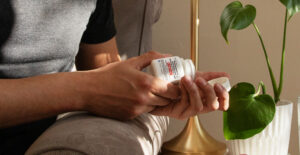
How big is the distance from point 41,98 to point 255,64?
1.27 metres

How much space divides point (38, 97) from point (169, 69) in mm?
264

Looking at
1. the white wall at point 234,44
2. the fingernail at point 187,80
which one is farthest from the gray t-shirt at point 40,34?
the white wall at point 234,44

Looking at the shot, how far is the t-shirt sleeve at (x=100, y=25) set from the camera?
1.12 m

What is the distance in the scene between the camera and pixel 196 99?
848mm

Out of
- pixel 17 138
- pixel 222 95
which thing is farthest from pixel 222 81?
pixel 17 138

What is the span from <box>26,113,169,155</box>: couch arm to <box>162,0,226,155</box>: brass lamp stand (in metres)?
0.57

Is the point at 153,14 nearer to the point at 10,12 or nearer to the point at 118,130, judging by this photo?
the point at 10,12

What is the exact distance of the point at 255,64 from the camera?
1.85m

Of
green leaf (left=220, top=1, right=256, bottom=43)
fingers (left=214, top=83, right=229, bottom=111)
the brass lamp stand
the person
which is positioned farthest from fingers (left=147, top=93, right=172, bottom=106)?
the brass lamp stand

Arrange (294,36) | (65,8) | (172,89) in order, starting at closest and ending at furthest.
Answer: (172,89) < (65,8) < (294,36)

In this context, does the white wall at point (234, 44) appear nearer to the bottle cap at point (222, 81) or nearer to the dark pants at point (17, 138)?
the bottle cap at point (222, 81)

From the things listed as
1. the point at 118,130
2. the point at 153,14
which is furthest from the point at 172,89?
the point at 153,14

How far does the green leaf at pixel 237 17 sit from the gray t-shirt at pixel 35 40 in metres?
0.40

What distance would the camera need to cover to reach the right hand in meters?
0.82
